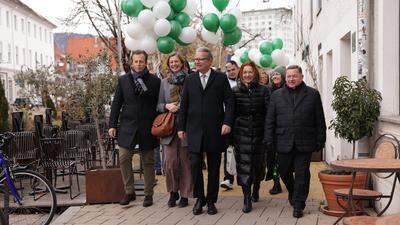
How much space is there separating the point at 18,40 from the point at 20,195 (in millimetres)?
55215

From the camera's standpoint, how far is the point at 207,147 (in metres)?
7.03

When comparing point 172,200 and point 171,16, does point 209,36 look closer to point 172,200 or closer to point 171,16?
point 171,16

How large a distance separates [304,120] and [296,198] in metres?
0.94

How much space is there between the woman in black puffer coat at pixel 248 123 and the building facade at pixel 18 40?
4359 cm

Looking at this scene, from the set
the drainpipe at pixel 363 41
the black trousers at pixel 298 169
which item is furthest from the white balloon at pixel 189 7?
the black trousers at pixel 298 169

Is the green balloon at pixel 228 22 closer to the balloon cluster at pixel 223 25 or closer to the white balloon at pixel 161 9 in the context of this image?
the balloon cluster at pixel 223 25

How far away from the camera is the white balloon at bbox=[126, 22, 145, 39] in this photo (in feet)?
34.6

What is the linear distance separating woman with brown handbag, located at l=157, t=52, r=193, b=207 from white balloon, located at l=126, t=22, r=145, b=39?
309 centimetres

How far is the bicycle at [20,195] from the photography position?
22.1 feet

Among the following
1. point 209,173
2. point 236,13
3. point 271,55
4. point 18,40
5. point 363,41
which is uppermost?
point 18,40

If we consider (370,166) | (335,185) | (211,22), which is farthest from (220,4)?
(370,166)

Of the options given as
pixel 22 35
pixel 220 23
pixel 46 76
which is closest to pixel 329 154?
pixel 220 23

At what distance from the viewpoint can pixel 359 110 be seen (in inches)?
263

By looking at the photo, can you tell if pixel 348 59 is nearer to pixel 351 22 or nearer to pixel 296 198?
pixel 351 22
